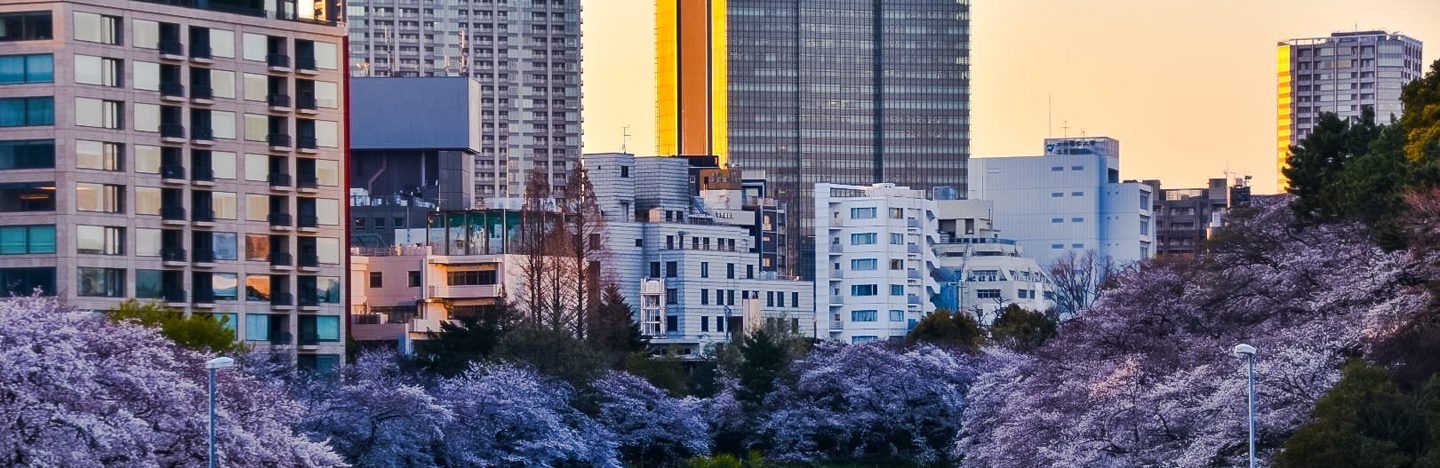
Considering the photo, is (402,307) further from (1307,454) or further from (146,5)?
(1307,454)

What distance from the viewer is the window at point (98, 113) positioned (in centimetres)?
9819

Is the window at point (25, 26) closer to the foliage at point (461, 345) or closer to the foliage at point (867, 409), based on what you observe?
the foliage at point (461, 345)

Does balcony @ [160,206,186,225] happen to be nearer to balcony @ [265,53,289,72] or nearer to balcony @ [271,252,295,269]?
balcony @ [271,252,295,269]

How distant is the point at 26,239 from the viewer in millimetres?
97375

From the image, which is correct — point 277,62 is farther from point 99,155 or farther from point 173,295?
point 173,295

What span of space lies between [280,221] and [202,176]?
4354 mm

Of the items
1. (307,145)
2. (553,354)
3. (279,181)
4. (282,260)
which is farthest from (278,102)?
(553,354)

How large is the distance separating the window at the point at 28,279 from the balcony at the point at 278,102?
12192 mm

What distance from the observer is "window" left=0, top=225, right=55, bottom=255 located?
9719 centimetres

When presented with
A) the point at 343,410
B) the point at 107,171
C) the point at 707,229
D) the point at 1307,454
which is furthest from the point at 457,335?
the point at 707,229

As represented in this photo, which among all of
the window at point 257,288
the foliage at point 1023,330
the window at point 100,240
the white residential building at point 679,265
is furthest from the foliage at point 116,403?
the white residential building at point 679,265

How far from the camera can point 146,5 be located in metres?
99.8

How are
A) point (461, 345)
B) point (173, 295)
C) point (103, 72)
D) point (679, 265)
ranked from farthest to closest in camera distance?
point (679, 265) < point (461, 345) < point (173, 295) < point (103, 72)

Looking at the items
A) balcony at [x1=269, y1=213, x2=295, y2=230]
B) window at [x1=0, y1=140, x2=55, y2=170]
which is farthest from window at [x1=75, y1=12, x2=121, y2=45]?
balcony at [x1=269, y1=213, x2=295, y2=230]
